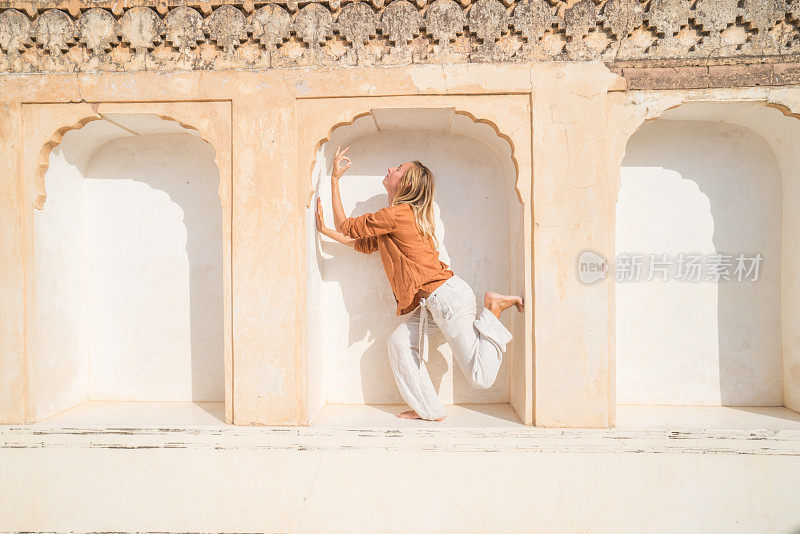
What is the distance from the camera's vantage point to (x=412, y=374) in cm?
362

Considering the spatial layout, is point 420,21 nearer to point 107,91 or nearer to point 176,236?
point 107,91

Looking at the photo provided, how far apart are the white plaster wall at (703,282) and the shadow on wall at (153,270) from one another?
3.25m

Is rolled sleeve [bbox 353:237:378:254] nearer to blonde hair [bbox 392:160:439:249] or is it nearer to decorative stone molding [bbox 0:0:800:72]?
blonde hair [bbox 392:160:439:249]

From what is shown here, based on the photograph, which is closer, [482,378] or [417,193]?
[482,378]

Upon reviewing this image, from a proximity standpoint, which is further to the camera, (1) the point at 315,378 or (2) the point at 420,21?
(1) the point at 315,378

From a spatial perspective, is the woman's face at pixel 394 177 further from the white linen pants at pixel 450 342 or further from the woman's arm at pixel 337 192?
the white linen pants at pixel 450 342

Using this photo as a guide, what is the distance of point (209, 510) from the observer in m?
3.35

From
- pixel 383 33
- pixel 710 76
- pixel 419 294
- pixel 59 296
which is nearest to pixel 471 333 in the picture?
pixel 419 294

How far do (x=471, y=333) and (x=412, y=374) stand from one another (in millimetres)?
504

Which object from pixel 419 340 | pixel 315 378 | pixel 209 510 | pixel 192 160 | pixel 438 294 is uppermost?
pixel 192 160

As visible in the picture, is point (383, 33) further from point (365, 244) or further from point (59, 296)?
point (59, 296)

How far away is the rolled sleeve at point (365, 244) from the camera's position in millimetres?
3832

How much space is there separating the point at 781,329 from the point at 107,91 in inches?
202

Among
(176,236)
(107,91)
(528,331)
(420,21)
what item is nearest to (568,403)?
(528,331)
